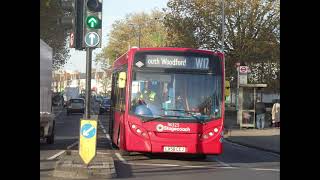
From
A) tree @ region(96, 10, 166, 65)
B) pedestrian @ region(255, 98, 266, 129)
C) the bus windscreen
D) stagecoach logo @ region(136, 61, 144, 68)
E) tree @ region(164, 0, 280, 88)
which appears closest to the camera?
the bus windscreen

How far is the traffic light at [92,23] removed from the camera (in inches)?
555

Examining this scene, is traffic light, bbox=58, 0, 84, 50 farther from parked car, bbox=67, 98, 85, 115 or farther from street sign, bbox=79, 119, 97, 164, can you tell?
parked car, bbox=67, 98, 85, 115

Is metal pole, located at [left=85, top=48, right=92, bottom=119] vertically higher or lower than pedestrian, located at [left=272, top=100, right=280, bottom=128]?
higher

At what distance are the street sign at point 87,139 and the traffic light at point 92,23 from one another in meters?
1.76

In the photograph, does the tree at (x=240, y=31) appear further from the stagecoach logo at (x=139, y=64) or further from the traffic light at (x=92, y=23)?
the traffic light at (x=92, y=23)

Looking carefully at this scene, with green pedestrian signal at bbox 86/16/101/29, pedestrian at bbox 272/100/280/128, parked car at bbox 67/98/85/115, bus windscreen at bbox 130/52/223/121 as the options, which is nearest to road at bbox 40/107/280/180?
bus windscreen at bbox 130/52/223/121

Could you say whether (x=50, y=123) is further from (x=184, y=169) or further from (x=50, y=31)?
A: (x=50, y=31)

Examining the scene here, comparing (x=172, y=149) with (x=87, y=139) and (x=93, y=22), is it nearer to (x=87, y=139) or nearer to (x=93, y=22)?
(x=87, y=139)

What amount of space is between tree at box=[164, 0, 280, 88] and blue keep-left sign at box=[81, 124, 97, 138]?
37.1 metres

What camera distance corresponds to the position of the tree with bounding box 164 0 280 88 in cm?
5031

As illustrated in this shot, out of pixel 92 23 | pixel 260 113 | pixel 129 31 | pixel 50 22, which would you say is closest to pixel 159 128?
pixel 92 23

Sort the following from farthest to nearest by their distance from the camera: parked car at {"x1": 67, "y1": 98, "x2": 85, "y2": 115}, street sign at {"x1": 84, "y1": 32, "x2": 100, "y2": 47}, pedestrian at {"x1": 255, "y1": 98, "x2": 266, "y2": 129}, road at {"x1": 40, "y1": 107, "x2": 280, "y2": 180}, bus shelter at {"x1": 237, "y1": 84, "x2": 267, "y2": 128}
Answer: parked car at {"x1": 67, "y1": 98, "x2": 85, "y2": 115}
pedestrian at {"x1": 255, "y1": 98, "x2": 266, "y2": 129}
bus shelter at {"x1": 237, "y1": 84, "x2": 267, "y2": 128}
street sign at {"x1": 84, "y1": 32, "x2": 100, "y2": 47}
road at {"x1": 40, "y1": 107, "x2": 280, "y2": 180}
